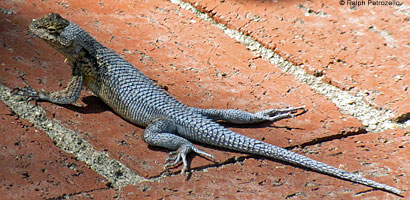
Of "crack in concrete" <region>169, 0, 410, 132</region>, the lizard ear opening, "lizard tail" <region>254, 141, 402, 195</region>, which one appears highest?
the lizard ear opening

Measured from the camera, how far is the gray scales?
270 cm

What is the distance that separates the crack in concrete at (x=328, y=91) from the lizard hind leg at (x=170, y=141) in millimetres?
720

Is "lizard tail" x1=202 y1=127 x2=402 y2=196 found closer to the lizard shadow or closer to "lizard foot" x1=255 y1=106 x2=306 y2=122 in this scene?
"lizard foot" x1=255 y1=106 x2=306 y2=122

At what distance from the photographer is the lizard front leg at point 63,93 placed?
2693 millimetres

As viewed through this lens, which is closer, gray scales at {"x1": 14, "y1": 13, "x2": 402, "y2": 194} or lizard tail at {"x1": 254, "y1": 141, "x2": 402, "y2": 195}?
lizard tail at {"x1": 254, "y1": 141, "x2": 402, "y2": 195}

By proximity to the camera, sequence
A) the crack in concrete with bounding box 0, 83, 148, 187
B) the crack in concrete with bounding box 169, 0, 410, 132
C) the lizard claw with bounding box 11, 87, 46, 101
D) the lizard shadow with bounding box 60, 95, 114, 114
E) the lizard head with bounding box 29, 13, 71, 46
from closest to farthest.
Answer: the crack in concrete with bounding box 0, 83, 148, 187, the lizard claw with bounding box 11, 87, 46, 101, the crack in concrete with bounding box 169, 0, 410, 132, the lizard shadow with bounding box 60, 95, 114, 114, the lizard head with bounding box 29, 13, 71, 46

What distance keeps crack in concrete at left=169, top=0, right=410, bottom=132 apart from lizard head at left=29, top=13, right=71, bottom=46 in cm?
91

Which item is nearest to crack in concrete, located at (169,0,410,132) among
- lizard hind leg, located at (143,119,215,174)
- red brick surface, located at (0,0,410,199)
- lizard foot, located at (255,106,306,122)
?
red brick surface, located at (0,0,410,199)

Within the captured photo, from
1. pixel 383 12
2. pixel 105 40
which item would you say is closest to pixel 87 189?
pixel 105 40

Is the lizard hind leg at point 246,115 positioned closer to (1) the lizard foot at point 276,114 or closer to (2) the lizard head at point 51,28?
(1) the lizard foot at point 276,114

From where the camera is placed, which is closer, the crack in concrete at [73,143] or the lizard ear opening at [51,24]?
the crack in concrete at [73,143]

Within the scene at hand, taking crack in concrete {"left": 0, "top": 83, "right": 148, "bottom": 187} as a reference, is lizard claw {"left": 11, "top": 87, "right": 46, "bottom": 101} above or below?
above

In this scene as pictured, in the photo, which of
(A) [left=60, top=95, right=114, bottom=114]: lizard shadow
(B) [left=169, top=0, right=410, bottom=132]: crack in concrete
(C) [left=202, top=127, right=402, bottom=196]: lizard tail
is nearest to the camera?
(C) [left=202, top=127, right=402, bottom=196]: lizard tail

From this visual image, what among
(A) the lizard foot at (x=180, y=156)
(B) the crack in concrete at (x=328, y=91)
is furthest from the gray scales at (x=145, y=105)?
(B) the crack in concrete at (x=328, y=91)
